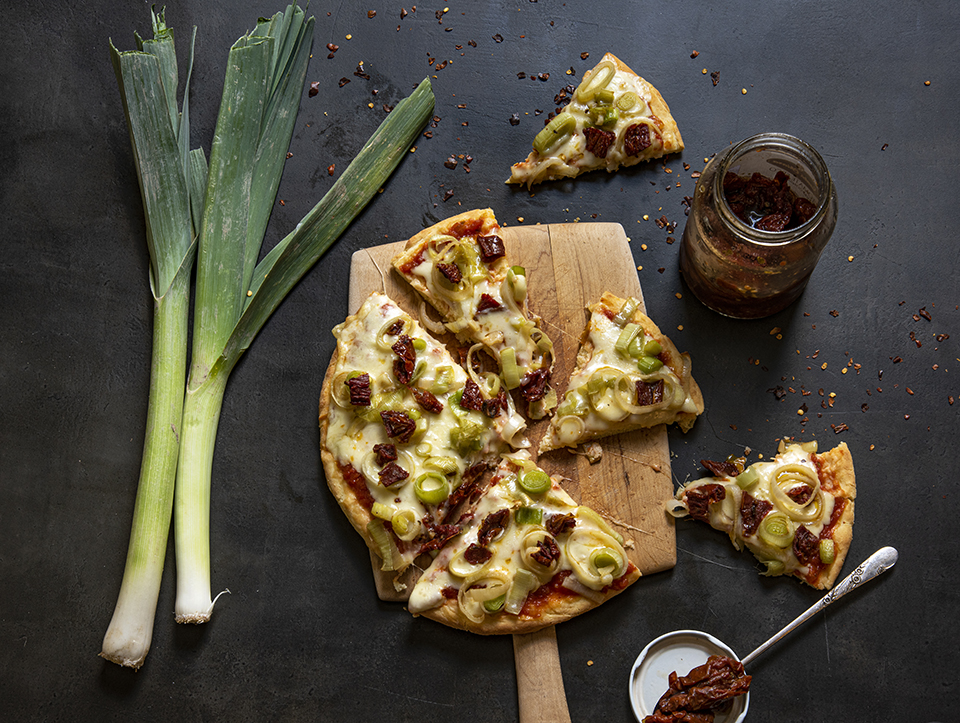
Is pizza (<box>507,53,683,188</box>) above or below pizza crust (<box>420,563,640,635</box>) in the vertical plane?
above

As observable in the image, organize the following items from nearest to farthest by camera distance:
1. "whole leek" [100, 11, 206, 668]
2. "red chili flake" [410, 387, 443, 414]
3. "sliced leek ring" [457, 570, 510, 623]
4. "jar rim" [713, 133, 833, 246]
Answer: "jar rim" [713, 133, 833, 246] → "sliced leek ring" [457, 570, 510, 623] → "red chili flake" [410, 387, 443, 414] → "whole leek" [100, 11, 206, 668]

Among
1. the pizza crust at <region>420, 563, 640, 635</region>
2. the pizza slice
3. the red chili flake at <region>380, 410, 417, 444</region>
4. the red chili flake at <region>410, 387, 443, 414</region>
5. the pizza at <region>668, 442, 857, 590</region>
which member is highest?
the pizza slice

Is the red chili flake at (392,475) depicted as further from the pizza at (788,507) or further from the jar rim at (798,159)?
the jar rim at (798,159)

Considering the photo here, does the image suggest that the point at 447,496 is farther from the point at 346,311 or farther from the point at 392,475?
the point at 346,311

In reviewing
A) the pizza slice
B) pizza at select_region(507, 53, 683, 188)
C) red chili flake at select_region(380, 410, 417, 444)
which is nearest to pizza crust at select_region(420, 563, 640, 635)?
red chili flake at select_region(380, 410, 417, 444)

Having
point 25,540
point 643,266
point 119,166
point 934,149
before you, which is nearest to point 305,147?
point 119,166

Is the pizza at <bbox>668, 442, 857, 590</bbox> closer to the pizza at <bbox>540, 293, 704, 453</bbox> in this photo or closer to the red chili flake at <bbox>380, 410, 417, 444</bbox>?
the pizza at <bbox>540, 293, 704, 453</bbox>

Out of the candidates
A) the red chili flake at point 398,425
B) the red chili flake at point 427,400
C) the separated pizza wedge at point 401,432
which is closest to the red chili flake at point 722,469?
the separated pizza wedge at point 401,432

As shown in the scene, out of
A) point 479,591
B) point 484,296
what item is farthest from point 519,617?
point 484,296
